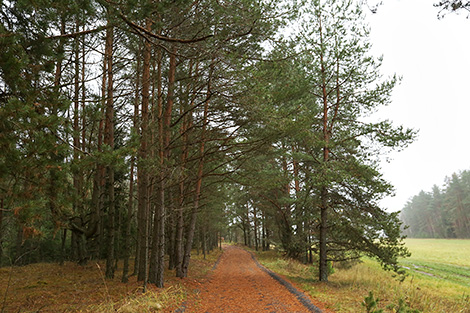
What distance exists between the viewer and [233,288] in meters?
9.44

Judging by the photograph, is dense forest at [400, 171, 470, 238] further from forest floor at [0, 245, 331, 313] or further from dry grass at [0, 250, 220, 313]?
dry grass at [0, 250, 220, 313]

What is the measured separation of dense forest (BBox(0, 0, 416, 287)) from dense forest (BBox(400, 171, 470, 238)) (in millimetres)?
42195

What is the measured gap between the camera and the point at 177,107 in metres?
9.70

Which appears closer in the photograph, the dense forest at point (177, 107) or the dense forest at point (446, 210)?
the dense forest at point (177, 107)

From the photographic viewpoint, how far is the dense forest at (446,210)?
51.8 meters

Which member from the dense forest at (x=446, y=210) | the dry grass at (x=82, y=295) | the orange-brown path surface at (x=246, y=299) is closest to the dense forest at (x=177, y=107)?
the dry grass at (x=82, y=295)

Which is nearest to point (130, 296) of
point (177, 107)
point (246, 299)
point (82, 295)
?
point (82, 295)

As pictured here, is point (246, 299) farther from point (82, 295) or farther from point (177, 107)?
point (177, 107)

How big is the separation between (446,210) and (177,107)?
218 ft

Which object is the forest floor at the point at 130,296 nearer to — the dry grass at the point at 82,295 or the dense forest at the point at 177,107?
the dry grass at the point at 82,295

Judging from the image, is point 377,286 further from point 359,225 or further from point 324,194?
point 324,194

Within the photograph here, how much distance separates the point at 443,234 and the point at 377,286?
2722 inches

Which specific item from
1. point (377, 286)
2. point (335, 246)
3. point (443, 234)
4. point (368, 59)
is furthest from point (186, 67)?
point (443, 234)

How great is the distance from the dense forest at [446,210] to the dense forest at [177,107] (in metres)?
42.2
